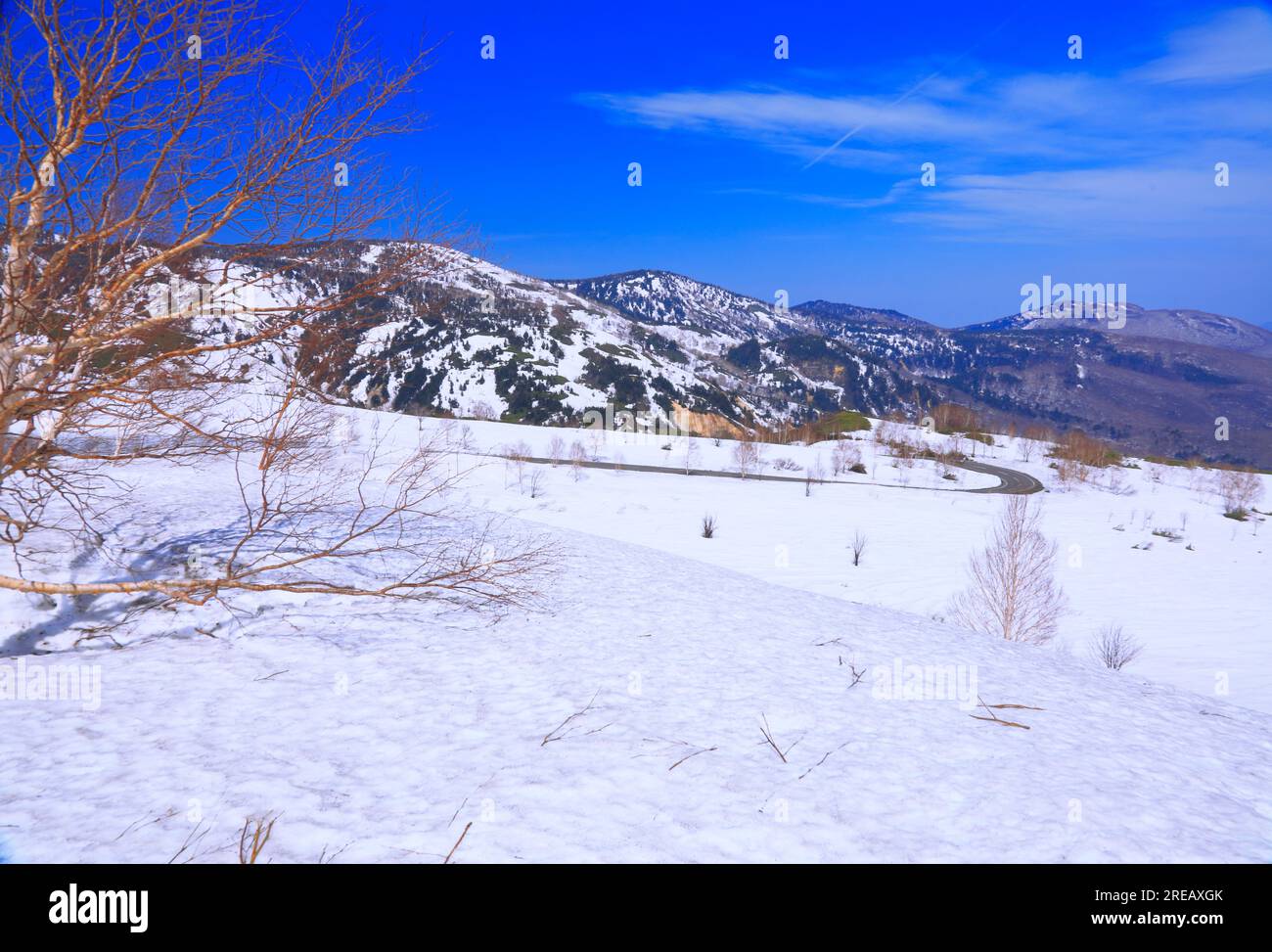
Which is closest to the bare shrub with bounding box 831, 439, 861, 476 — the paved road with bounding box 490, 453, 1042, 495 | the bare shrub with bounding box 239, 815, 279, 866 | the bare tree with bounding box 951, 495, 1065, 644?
the paved road with bounding box 490, 453, 1042, 495

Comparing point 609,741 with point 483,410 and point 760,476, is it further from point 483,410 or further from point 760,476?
point 483,410

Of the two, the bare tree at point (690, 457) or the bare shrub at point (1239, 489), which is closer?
the bare tree at point (690, 457)

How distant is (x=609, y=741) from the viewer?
565cm

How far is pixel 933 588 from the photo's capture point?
1038 inches

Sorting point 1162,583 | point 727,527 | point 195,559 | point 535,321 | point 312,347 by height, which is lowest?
point 1162,583

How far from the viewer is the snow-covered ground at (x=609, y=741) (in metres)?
4.18

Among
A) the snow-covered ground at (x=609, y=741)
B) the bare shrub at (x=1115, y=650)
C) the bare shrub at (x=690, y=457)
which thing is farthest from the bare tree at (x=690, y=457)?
the snow-covered ground at (x=609, y=741)

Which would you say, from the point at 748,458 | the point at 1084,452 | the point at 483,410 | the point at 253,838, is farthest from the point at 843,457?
the point at 483,410

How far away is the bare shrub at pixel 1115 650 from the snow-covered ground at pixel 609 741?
9031 millimetres

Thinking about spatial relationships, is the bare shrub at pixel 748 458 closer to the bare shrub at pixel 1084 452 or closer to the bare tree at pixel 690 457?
the bare tree at pixel 690 457

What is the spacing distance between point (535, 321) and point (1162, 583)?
596ft

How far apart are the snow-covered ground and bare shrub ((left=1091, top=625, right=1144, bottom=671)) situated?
29.6 feet
